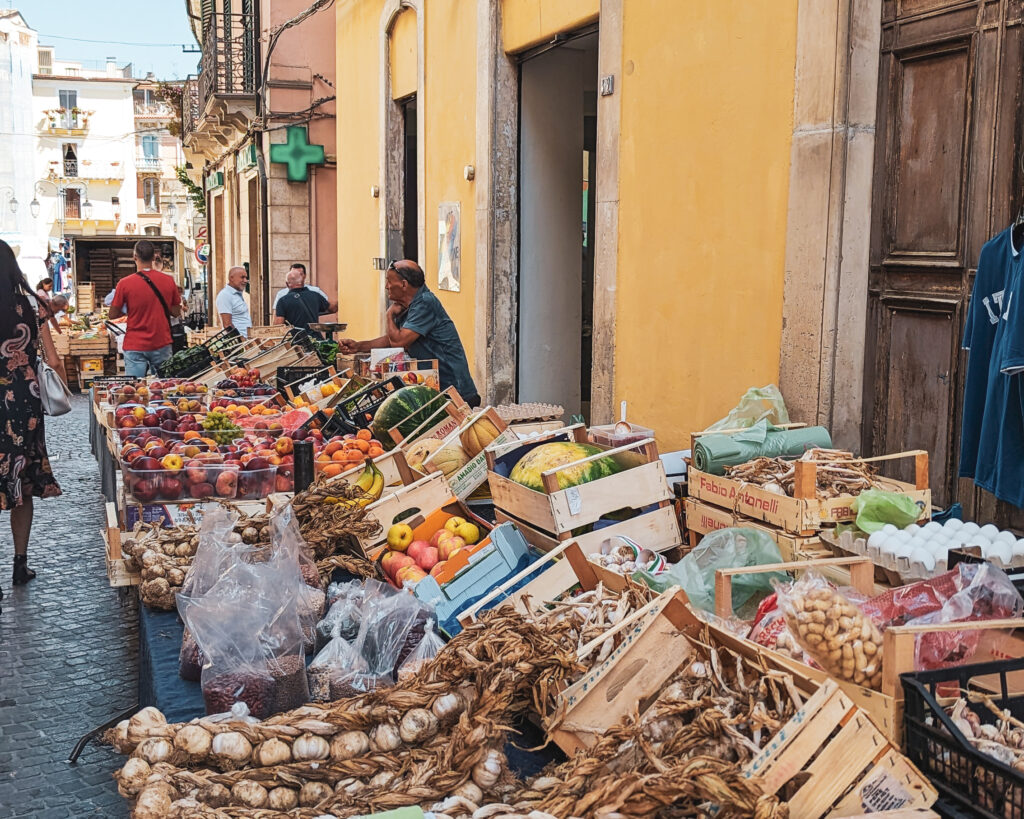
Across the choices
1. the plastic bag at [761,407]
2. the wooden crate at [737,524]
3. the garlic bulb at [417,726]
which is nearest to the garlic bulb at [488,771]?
the garlic bulb at [417,726]

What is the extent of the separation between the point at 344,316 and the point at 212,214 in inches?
684

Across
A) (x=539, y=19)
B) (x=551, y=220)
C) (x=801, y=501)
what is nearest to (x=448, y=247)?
(x=551, y=220)

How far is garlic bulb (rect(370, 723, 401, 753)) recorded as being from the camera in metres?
2.31

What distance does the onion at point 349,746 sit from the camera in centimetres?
230

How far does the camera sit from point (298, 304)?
1273cm

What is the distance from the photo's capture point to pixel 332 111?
18.2 metres

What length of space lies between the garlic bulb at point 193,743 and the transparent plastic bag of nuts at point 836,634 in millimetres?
1350

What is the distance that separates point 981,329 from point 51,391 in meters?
5.31

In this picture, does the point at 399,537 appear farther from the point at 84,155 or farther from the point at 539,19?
the point at 84,155

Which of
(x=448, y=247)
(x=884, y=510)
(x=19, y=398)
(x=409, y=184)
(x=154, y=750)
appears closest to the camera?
(x=154, y=750)

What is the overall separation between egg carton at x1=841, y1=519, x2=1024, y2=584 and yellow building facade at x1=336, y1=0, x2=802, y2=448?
2.11m

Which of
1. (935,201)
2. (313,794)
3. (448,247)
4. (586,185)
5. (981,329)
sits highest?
(586,185)

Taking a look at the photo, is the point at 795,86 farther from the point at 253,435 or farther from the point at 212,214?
the point at 212,214

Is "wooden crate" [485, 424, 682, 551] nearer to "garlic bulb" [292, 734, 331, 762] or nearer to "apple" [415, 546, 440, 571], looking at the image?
"apple" [415, 546, 440, 571]
